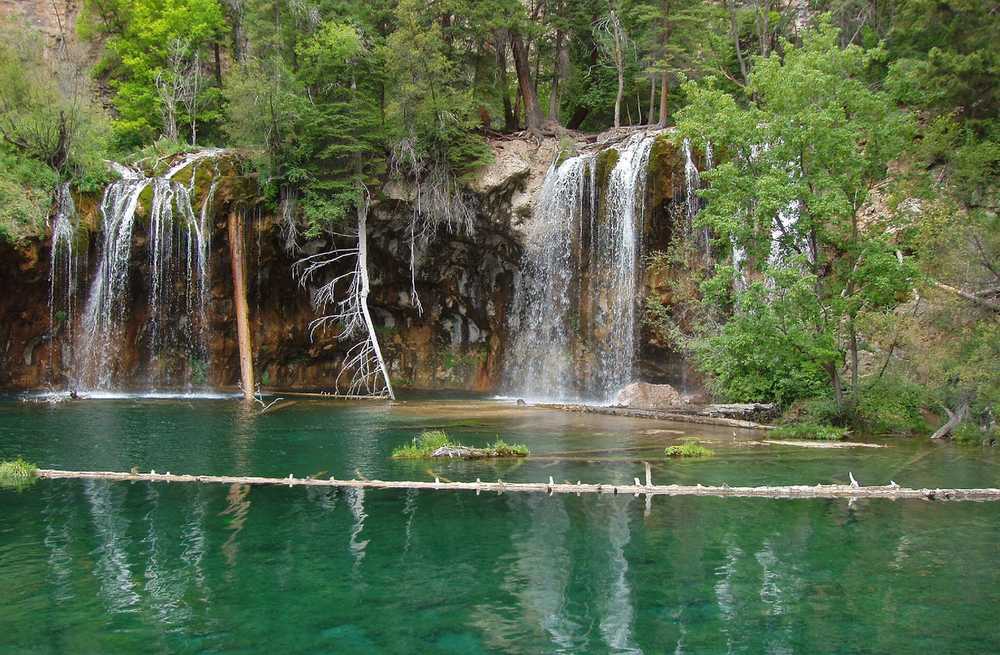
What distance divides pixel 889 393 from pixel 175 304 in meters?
21.3

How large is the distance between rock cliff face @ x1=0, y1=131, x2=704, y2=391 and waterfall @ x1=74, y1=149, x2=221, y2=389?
22 cm

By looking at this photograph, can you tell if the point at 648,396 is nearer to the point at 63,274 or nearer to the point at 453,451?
the point at 453,451

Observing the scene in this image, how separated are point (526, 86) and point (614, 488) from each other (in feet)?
73.4

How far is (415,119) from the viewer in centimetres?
2619

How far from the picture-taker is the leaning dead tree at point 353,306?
26.1 m

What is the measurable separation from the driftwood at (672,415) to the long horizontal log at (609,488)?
21.3 ft

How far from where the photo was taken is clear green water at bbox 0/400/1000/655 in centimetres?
685

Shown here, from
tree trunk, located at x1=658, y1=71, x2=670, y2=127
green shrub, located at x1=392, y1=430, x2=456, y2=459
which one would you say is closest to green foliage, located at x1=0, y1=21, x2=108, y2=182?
green shrub, located at x1=392, y1=430, x2=456, y2=459

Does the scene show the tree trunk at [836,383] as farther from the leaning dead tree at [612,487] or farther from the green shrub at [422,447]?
the green shrub at [422,447]

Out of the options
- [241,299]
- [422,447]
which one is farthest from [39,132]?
[422,447]

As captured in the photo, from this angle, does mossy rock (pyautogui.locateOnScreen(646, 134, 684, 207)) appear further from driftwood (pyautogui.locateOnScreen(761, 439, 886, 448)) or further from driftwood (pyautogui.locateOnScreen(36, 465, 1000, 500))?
driftwood (pyautogui.locateOnScreen(36, 465, 1000, 500))

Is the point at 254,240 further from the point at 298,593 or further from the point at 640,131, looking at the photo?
the point at 298,593

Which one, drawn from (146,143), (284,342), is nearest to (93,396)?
(284,342)

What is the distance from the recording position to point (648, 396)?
23297 millimetres
